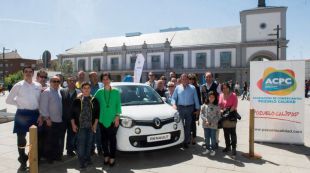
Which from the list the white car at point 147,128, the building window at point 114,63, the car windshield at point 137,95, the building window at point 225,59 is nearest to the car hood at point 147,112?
the white car at point 147,128

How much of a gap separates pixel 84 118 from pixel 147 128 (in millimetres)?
1232

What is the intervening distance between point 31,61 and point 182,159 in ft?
293

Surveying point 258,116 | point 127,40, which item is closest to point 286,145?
point 258,116

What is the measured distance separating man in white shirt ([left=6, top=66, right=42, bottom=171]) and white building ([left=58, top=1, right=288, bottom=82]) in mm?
31349

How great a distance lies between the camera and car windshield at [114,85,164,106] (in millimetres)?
6227

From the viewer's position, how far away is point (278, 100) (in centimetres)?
695

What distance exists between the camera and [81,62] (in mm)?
50844

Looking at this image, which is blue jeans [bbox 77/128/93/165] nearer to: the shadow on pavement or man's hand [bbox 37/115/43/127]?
man's hand [bbox 37/115/43/127]

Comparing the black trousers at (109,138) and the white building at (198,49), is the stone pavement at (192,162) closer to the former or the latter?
the black trousers at (109,138)

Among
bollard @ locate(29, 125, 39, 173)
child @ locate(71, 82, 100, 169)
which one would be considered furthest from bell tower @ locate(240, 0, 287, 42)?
bollard @ locate(29, 125, 39, 173)

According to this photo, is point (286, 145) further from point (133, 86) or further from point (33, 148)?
point (33, 148)

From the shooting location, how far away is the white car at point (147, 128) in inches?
208

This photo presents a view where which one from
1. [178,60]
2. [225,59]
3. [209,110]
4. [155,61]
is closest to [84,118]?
[209,110]

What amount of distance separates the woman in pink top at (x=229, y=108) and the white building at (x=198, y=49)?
28.5m
